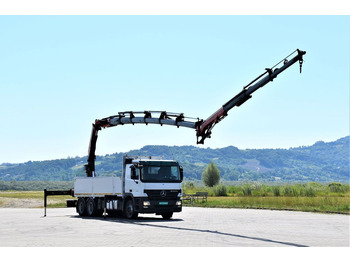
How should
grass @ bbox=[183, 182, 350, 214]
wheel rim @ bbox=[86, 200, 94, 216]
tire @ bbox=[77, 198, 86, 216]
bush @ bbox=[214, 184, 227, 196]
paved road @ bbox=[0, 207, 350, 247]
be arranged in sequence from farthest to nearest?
bush @ bbox=[214, 184, 227, 196], grass @ bbox=[183, 182, 350, 214], tire @ bbox=[77, 198, 86, 216], wheel rim @ bbox=[86, 200, 94, 216], paved road @ bbox=[0, 207, 350, 247]

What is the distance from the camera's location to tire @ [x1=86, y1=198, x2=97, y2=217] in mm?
31516

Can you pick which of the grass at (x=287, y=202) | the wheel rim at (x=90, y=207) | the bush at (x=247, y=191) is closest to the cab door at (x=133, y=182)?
the wheel rim at (x=90, y=207)

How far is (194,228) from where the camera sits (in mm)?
22375

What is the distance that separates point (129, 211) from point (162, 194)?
6.77 ft

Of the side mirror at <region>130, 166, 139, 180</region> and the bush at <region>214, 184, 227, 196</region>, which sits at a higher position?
the side mirror at <region>130, 166, 139, 180</region>

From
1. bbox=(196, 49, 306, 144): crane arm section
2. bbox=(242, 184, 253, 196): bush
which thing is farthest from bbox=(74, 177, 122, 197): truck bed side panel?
bbox=(242, 184, 253, 196): bush

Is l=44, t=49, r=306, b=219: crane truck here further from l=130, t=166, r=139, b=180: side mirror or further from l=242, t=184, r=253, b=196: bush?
l=242, t=184, r=253, b=196: bush

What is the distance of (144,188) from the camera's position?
2764 centimetres

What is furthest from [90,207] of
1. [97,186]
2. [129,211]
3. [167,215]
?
[167,215]

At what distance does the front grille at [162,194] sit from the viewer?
2764 centimetres
